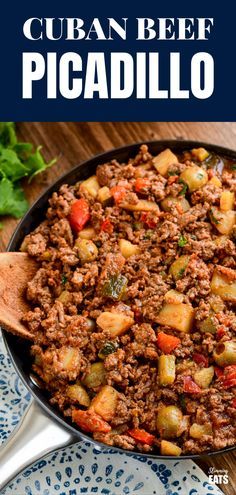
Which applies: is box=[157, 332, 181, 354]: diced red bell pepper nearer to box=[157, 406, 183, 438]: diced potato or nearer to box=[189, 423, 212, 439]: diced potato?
box=[157, 406, 183, 438]: diced potato

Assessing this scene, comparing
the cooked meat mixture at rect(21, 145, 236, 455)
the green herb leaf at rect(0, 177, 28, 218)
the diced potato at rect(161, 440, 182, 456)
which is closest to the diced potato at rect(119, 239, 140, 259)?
the cooked meat mixture at rect(21, 145, 236, 455)

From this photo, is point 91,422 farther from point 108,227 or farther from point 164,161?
point 164,161

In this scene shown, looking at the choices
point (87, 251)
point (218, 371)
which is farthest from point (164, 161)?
point (218, 371)

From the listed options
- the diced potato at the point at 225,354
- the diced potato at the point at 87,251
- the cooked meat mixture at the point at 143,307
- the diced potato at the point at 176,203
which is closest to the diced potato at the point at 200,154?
the cooked meat mixture at the point at 143,307

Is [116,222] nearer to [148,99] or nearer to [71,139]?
[148,99]

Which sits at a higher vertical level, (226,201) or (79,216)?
(226,201)

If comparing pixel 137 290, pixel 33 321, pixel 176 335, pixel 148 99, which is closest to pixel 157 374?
pixel 176 335

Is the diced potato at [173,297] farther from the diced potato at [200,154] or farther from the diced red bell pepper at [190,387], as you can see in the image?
the diced potato at [200,154]
